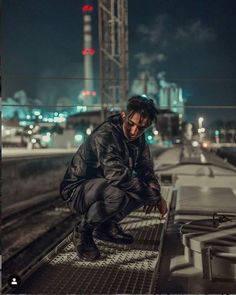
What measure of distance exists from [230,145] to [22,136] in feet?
151

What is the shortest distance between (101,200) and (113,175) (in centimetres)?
37

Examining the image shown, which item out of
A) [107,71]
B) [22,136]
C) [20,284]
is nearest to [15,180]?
[107,71]

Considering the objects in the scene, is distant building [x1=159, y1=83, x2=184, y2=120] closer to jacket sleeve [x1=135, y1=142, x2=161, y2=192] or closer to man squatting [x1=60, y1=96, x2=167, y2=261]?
jacket sleeve [x1=135, y1=142, x2=161, y2=192]

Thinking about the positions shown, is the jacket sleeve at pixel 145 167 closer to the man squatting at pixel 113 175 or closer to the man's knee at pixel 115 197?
the man squatting at pixel 113 175

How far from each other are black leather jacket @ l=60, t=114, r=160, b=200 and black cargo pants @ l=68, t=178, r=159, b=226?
0.25 feet

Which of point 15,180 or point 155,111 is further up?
point 155,111

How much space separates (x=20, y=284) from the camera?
3.65 meters

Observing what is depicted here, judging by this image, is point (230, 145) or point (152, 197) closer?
point (152, 197)

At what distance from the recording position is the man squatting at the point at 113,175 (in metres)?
3.71

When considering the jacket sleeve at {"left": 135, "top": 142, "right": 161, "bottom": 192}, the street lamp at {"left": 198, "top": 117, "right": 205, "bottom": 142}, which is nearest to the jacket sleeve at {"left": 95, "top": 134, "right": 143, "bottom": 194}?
the jacket sleeve at {"left": 135, "top": 142, "right": 161, "bottom": 192}

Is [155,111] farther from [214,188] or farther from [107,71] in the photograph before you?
[107,71]

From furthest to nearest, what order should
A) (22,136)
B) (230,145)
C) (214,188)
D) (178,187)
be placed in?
(22,136) → (178,187) → (214,188) → (230,145)

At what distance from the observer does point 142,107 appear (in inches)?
145

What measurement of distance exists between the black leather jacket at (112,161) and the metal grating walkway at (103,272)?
0.82 m
